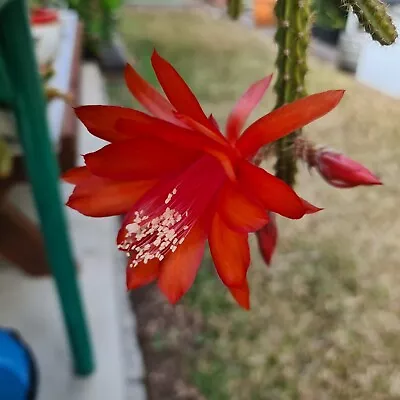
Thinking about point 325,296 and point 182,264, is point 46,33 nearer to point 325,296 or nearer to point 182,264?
point 325,296

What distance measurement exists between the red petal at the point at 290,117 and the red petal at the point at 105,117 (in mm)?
36

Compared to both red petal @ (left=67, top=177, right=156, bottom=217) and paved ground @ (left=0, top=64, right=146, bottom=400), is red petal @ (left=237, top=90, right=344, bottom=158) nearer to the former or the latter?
red petal @ (left=67, top=177, right=156, bottom=217)

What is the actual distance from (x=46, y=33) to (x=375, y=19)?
1.02 metres

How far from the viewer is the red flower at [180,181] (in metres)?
0.20

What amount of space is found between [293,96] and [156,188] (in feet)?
0.26

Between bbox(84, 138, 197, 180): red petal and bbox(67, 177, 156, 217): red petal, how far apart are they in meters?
0.01

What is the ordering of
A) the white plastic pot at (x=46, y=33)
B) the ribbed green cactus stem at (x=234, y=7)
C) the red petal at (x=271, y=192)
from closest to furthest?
the red petal at (x=271, y=192), the ribbed green cactus stem at (x=234, y=7), the white plastic pot at (x=46, y=33)

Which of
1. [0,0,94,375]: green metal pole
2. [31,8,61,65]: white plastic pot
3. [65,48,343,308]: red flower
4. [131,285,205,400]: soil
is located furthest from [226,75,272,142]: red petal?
[31,8,61,65]: white plastic pot

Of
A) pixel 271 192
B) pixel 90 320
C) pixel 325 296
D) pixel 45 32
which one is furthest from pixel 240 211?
pixel 45 32

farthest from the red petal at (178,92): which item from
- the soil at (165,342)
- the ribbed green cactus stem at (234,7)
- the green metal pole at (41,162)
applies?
the soil at (165,342)

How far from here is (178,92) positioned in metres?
0.21

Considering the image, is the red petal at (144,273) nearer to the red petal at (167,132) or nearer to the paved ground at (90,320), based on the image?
the red petal at (167,132)

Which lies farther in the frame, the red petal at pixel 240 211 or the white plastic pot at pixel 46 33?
the white plastic pot at pixel 46 33

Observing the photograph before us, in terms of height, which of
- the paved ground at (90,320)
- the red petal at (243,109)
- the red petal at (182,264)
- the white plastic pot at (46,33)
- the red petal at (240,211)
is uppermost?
the red petal at (243,109)
